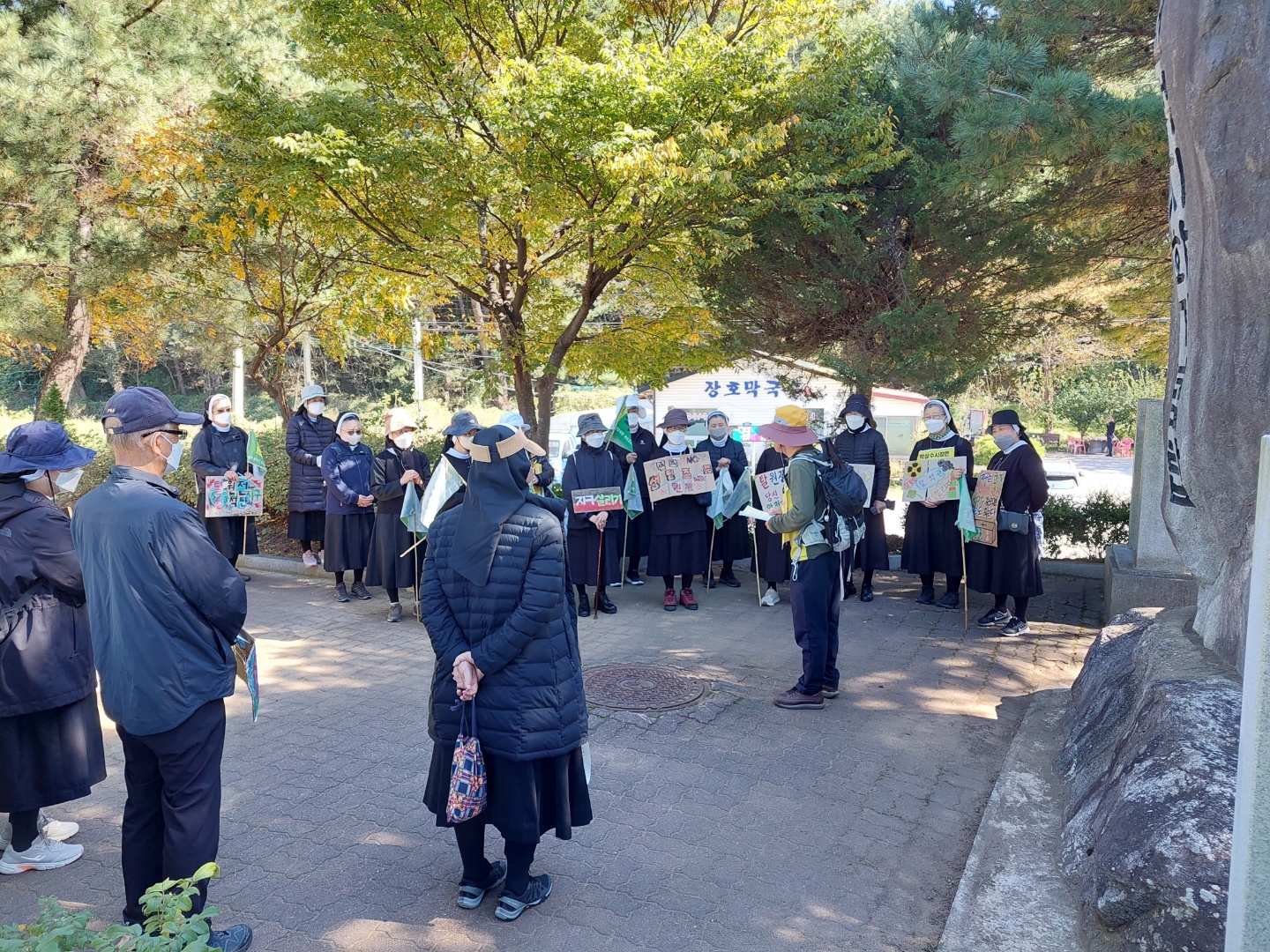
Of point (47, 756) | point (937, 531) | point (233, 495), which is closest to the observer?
point (47, 756)

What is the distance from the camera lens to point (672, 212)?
9.60 metres

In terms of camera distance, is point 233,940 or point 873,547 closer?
point 233,940

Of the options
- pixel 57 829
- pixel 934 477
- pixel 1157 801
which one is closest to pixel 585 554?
pixel 934 477

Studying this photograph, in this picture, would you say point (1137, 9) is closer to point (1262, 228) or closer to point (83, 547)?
point (1262, 228)

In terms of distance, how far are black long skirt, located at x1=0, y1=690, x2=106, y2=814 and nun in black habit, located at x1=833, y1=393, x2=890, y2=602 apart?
6.75m

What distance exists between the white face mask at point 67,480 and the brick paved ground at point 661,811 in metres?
1.72

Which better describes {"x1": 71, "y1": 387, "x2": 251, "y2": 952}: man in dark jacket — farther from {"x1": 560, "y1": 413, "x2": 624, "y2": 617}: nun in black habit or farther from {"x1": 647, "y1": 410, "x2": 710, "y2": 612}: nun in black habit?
{"x1": 647, "y1": 410, "x2": 710, "y2": 612}: nun in black habit

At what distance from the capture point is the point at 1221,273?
4418mm

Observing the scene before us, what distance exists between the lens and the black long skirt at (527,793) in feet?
11.7

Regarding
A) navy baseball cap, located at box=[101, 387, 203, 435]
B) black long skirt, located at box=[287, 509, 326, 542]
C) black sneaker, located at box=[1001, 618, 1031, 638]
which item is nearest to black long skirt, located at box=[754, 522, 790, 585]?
black sneaker, located at box=[1001, 618, 1031, 638]

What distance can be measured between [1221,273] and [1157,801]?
8.50 ft

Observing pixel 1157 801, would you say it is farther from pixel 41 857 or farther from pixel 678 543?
pixel 678 543

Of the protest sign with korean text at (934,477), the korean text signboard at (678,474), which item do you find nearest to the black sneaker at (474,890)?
the korean text signboard at (678,474)

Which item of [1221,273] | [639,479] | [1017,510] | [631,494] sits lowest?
[1017,510]
